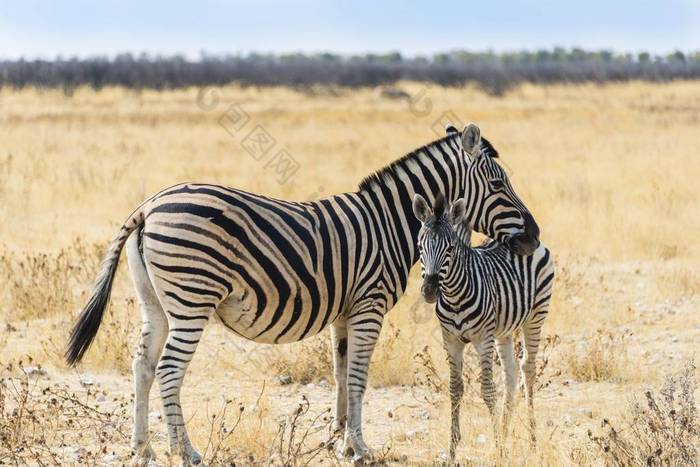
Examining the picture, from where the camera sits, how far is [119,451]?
5.89 meters

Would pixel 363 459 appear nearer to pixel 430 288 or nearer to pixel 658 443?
pixel 430 288

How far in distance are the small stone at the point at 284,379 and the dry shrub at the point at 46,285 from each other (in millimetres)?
2564

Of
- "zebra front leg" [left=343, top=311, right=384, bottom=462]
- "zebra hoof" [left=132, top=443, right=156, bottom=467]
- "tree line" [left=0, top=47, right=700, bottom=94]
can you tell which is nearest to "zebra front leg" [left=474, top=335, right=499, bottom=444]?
"zebra front leg" [left=343, top=311, right=384, bottom=462]

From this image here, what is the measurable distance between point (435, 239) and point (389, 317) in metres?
3.64

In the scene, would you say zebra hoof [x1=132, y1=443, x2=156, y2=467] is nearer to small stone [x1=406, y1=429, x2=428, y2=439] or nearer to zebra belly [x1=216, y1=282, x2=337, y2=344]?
zebra belly [x1=216, y1=282, x2=337, y2=344]

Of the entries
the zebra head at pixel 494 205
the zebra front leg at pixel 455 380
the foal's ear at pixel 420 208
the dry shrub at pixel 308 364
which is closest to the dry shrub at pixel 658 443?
the zebra front leg at pixel 455 380

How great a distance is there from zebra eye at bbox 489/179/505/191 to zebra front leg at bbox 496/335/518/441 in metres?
1.02

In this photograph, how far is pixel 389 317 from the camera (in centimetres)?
892

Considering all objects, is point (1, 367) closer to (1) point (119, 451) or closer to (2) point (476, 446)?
(1) point (119, 451)

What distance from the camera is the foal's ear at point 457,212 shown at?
5.54 metres

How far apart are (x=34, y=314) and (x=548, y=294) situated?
5.20 m

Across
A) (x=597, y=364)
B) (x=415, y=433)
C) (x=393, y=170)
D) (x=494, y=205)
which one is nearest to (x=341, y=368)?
(x=415, y=433)

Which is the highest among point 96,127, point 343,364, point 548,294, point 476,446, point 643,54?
point 643,54

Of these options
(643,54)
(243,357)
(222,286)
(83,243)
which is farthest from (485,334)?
(643,54)
